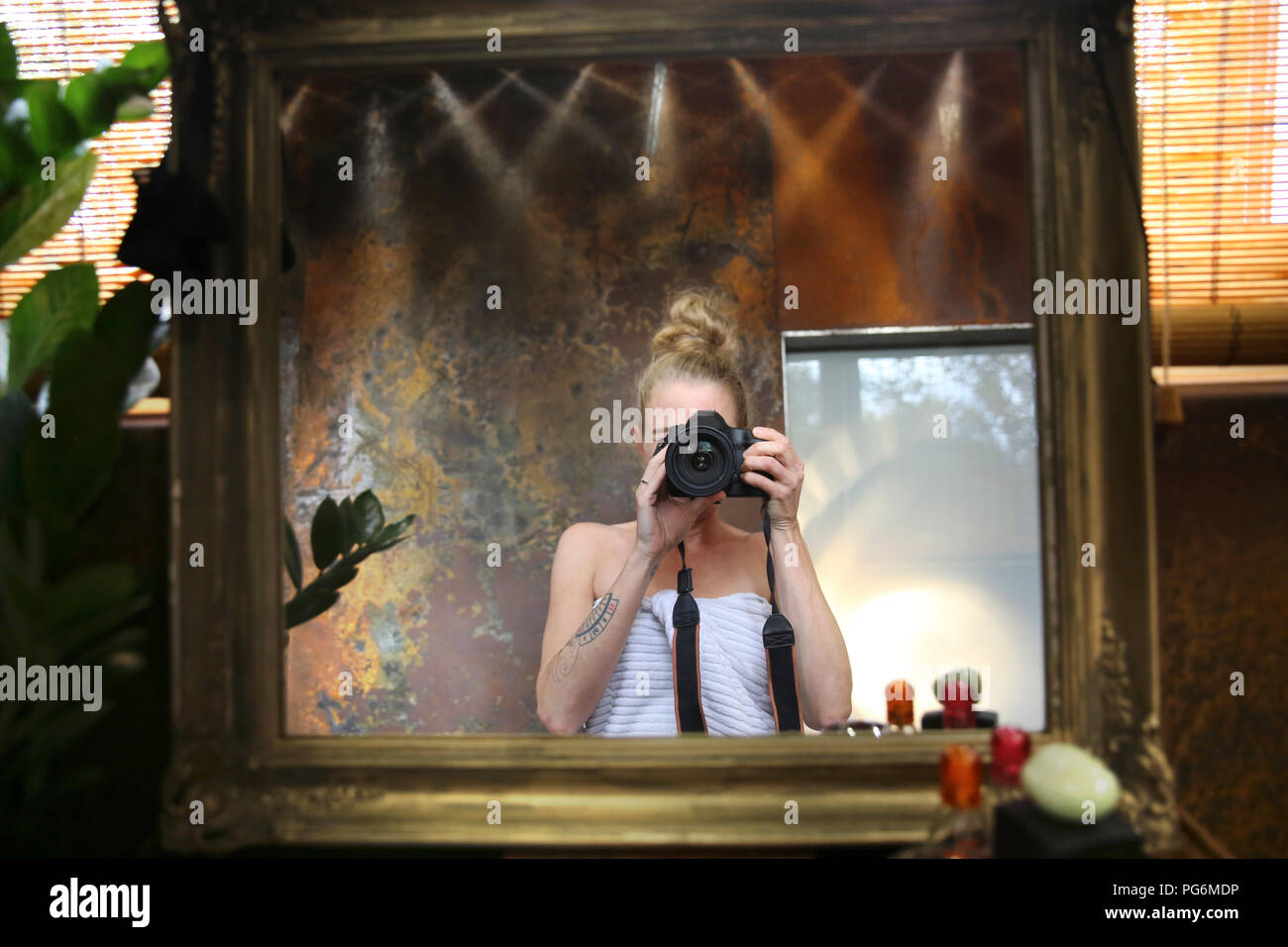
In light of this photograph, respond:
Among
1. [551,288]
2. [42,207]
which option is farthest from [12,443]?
[551,288]

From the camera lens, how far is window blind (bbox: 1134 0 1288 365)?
30.2 inches

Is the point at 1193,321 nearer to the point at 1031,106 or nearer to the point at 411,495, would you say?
the point at 1031,106

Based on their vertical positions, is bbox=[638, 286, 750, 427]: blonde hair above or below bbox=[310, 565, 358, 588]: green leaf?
above

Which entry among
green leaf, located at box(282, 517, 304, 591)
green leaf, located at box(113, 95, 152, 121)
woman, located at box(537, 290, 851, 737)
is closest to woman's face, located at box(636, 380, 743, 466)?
woman, located at box(537, 290, 851, 737)

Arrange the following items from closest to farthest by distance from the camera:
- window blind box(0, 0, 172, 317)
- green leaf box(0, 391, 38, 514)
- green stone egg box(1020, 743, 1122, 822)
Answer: green stone egg box(1020, 743, 1122, 822) → green leaf box(0, 391, 38, 514) → window blind box(0, 0, 172, 317)

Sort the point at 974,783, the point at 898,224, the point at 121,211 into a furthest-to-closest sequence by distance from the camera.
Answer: the point at 121,211 → the point at 898,224 → the point at 974,783

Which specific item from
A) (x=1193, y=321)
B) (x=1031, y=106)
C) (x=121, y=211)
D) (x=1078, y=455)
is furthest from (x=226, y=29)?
(x=1193, y=321)

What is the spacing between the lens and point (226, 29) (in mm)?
750

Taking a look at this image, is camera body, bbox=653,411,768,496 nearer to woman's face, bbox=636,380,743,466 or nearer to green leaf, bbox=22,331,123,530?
woman's face, bbox=636,380,743,466

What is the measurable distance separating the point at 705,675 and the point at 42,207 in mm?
746

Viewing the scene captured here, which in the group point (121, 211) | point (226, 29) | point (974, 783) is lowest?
point (974, 783)

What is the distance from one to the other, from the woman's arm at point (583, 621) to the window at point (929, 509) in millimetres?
174

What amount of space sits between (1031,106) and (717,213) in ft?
0.95

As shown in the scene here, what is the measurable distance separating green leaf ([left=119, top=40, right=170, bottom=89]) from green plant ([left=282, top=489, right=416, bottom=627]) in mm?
430
